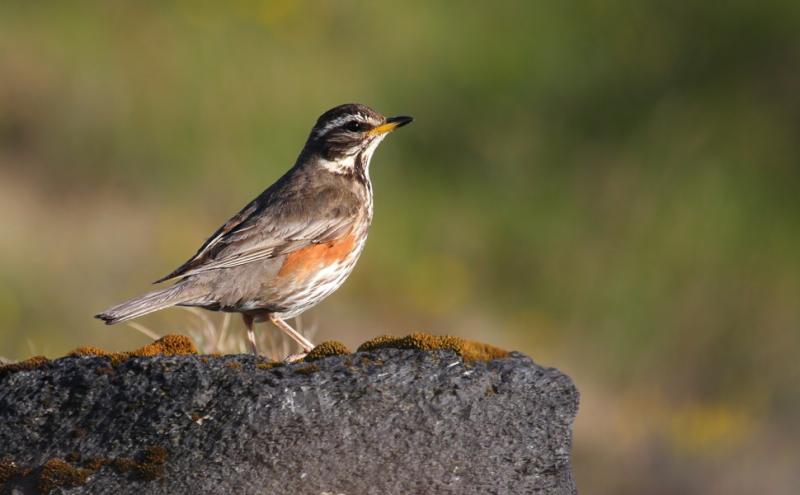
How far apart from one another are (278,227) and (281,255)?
26 cm

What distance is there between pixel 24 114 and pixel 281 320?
454 inches

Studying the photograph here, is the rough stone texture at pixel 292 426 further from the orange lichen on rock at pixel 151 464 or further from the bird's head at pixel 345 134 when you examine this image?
the bird's head at pixel 345 134

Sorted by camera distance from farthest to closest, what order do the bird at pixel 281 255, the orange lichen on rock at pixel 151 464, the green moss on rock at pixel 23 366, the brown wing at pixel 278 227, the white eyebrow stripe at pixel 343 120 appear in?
the white eyebrow stripe at pixel 343 120 → the brown wing at pixel 278 227 → the bird at pixel 281 255 → the green moss on rock at pixel 23 366 → the orange lichen on rock at pixel 151 464

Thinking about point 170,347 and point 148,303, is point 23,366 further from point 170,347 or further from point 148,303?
point 148,303

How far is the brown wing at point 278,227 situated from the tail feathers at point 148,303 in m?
0.15

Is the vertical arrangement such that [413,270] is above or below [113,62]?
below

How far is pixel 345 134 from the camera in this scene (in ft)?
41.7

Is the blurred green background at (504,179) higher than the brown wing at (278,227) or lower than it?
higher

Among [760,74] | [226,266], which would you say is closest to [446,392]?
[226,266]

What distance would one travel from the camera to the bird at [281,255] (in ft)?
36.3

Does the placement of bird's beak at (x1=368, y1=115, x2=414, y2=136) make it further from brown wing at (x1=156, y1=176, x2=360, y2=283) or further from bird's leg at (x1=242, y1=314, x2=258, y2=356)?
bird's leg at (x1=242, y1=314, x2=258, y2=356)

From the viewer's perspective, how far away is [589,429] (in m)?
20.7

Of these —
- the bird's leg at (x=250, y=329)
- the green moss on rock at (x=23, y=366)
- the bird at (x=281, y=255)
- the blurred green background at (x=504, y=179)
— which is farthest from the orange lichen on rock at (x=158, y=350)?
the blurred green background at (x=504, y=179)

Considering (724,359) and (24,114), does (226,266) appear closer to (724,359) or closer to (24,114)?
(24,114)
